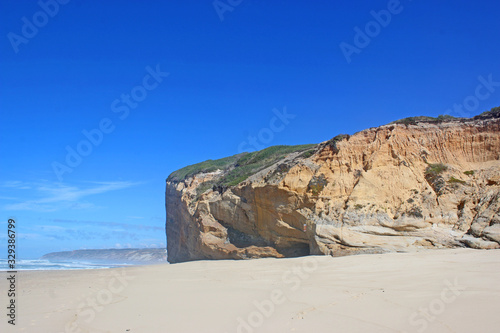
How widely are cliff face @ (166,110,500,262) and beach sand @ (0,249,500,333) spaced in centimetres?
291

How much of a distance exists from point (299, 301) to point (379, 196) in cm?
958

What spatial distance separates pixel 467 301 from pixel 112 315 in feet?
20.9

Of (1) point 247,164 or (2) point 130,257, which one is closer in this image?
(1) point 247,164

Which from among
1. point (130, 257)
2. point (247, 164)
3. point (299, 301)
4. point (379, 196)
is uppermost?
point (247, 164)

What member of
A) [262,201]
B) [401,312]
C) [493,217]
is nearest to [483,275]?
[401,312]

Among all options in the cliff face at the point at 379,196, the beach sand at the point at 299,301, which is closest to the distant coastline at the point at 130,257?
the cliff face at the point at 379,196

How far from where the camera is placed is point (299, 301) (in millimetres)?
7094

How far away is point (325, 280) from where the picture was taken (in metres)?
9.05

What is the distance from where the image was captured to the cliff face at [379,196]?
13.8 m

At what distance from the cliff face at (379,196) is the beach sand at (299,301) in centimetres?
291

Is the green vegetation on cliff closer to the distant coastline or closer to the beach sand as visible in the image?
the beach sand

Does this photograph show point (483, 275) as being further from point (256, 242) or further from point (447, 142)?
point (256, 242)

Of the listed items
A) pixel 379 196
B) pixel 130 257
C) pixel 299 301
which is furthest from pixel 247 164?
pixel 130 257

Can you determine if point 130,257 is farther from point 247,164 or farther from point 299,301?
point 299,301
